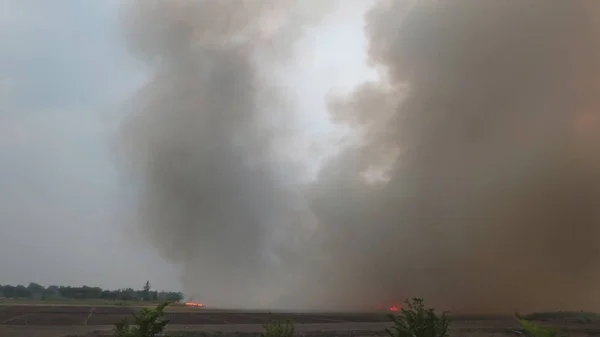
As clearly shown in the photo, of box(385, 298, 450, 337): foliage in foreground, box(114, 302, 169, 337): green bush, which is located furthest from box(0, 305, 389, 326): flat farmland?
box(385, 298, 450, 337): foliage in foreground

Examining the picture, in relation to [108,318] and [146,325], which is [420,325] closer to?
[146,325]

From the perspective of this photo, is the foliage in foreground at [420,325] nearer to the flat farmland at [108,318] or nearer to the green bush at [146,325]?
the green bush at [146,325]

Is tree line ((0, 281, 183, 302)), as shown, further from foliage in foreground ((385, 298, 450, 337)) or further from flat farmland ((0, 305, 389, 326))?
foliage in foreground ((385, 298, 450, 337))

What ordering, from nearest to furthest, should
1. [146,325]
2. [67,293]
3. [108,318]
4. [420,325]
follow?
[146,325] < [420,325] < [108,318] < [67,293]

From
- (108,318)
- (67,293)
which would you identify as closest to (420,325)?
(108,318)

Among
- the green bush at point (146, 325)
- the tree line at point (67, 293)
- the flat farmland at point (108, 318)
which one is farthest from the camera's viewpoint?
the tree line at point (67, 293)

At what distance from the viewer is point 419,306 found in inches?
303

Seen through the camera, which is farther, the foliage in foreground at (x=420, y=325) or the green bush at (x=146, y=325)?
the foliage in foreground at (x=420, y=325)

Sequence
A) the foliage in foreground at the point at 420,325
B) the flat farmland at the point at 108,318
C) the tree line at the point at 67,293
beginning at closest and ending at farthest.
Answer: the foliage in foreground at the point at 420,325, the flat farmland at the point at 108,318, the tree line at the point at 67,293

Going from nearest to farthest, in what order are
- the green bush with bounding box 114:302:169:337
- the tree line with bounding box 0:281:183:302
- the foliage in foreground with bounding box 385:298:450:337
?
the green bush with bounding box 114:302:169:337
the foliage in foreground with bounding box 385:298:450:337
the tree line with bounding box 0:281:183:302

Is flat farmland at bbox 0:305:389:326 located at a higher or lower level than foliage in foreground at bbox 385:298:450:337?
lower

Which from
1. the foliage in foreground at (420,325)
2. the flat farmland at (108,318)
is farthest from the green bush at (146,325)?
the flat farmland at (108,318)

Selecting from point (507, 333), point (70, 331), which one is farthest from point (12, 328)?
point (507, 333)

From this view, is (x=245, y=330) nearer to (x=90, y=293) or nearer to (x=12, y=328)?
(x=12, y=328)
